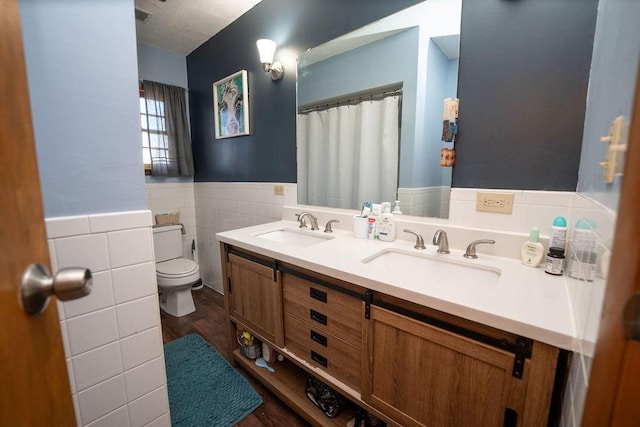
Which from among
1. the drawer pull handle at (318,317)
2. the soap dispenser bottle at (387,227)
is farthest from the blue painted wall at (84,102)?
the soap dispenser bottle at (387,227)

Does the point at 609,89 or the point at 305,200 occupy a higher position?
the point at 609,89

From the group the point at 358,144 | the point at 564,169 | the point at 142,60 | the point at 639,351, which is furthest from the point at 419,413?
the point at 142,60

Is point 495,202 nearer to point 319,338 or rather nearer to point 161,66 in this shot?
point 319,338

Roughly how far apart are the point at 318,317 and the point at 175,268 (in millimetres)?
1744

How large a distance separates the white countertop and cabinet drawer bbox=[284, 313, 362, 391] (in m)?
0.31

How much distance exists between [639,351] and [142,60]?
3371 mm

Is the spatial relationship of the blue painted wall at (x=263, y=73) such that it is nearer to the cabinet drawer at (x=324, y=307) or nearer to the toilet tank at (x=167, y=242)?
the toilet tank at (x=167, y=242)

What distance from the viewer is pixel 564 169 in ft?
3.25

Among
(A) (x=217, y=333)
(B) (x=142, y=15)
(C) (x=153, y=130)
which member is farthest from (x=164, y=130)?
(A) (x=217, y=333)

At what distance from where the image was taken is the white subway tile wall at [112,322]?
0.81 meters

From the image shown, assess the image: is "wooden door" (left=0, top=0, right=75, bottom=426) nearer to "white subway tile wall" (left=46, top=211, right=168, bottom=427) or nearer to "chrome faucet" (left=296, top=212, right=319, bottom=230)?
"white subway tile wall" (left=46, top=211, right=168, bottom=427)

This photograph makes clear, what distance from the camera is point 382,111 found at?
5.63 feet

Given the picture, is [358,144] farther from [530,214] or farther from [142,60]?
[142,60]

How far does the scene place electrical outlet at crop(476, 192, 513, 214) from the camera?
110 cm
